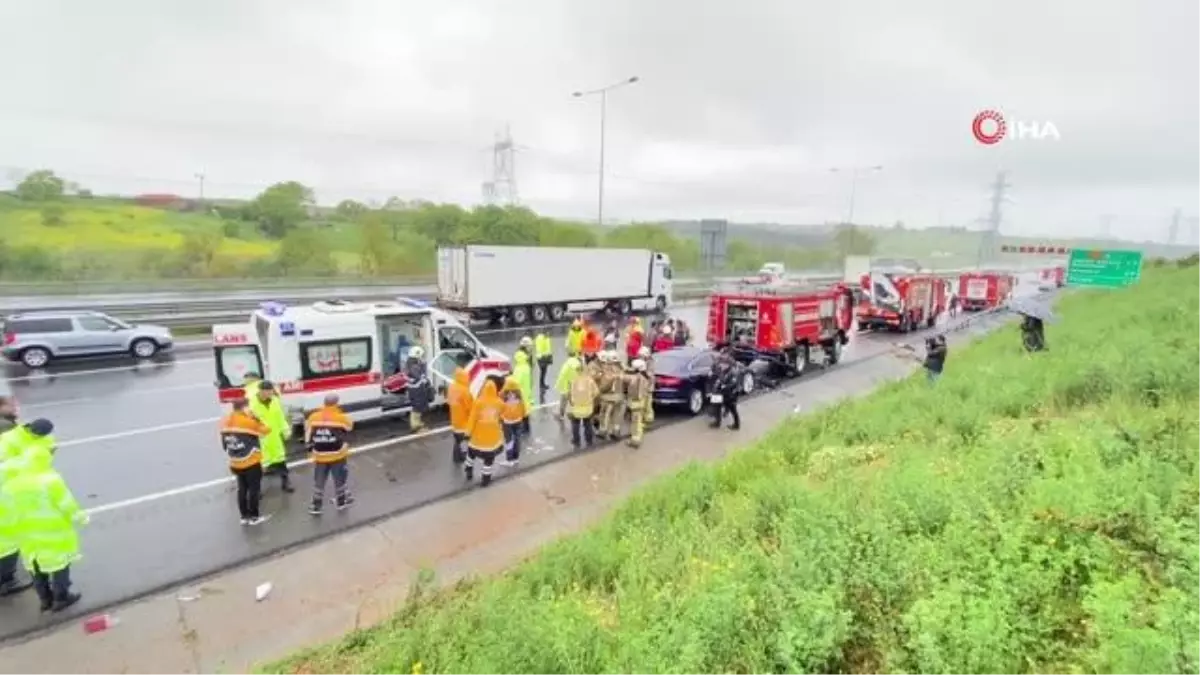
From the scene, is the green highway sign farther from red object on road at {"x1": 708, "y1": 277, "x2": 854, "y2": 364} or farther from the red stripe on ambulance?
the red stripe on ambulance

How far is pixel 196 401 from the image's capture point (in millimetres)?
13305

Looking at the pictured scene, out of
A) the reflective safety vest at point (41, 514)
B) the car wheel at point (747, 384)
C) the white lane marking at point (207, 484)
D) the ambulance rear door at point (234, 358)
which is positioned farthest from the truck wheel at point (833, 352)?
the reflective safety vest at point (41, 514)

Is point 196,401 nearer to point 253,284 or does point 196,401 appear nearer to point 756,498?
point 756,498

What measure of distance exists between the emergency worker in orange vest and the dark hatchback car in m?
3.89

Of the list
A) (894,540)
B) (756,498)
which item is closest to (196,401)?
(756,498)

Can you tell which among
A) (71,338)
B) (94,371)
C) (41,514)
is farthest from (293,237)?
(41,514)

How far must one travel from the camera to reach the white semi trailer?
24.3m

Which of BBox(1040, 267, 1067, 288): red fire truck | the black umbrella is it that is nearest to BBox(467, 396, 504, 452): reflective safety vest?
the black umbrella

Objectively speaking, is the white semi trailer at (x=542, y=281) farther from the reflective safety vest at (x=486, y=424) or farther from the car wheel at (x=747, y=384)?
the reflective safety vest at (x=486, y=424)

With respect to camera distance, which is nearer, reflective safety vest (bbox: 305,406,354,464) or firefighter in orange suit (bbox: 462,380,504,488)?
reflective safety vest (bbox: 305,406,354,464)

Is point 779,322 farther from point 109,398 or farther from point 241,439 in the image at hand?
point 109,398

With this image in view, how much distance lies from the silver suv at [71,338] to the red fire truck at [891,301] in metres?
25.8

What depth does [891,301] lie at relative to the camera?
26.3 metres

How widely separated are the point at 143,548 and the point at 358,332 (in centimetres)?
461
